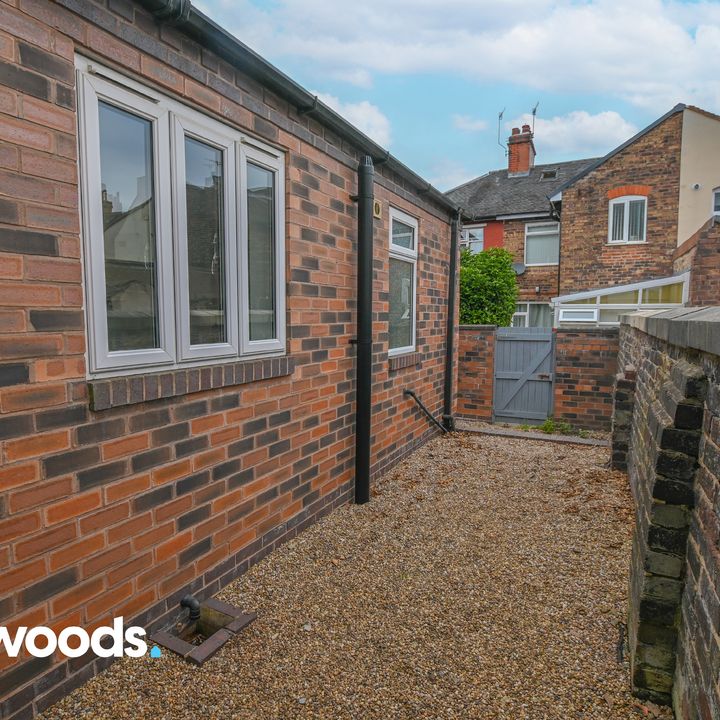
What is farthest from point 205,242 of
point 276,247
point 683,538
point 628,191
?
point 628,191

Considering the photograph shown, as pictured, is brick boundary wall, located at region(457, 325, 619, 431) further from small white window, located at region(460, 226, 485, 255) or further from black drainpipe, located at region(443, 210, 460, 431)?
small white window, located at region(460, 226, 485, 255)

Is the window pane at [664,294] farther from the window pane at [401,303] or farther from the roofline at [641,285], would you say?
the window pane at [401,303]

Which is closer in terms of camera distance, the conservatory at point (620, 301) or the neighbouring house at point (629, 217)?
the conservatory at point (620, 301)

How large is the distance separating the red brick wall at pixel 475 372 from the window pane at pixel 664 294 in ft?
18.1

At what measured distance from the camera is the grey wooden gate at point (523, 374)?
26.3 feet

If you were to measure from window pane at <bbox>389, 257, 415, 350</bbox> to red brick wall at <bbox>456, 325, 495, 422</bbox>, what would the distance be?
2623 millimetres

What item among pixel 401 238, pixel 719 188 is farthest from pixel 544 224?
pixel 401 238

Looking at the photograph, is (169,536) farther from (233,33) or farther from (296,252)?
(233,33)

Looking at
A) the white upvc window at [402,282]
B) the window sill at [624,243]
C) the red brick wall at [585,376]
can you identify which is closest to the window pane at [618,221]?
the window sill at [624,243]

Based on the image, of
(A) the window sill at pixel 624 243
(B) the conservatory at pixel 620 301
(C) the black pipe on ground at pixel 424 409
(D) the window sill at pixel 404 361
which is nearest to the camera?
(D) the window sill at pixel 404 361

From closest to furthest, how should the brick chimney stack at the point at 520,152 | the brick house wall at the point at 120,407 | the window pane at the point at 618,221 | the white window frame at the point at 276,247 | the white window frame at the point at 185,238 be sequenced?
the brick house wall at the point at 120,407 < the white window frame at the point at 185,238 < the white window frame at the point at 276,247 < the window pane at the point at 618,221 < the brick chimney stack at the point at 520,152

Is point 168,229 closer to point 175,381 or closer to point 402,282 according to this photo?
point 175,381

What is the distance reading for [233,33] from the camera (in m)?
2.75

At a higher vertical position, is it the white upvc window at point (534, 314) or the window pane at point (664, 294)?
the window pane at point (664, 294)
